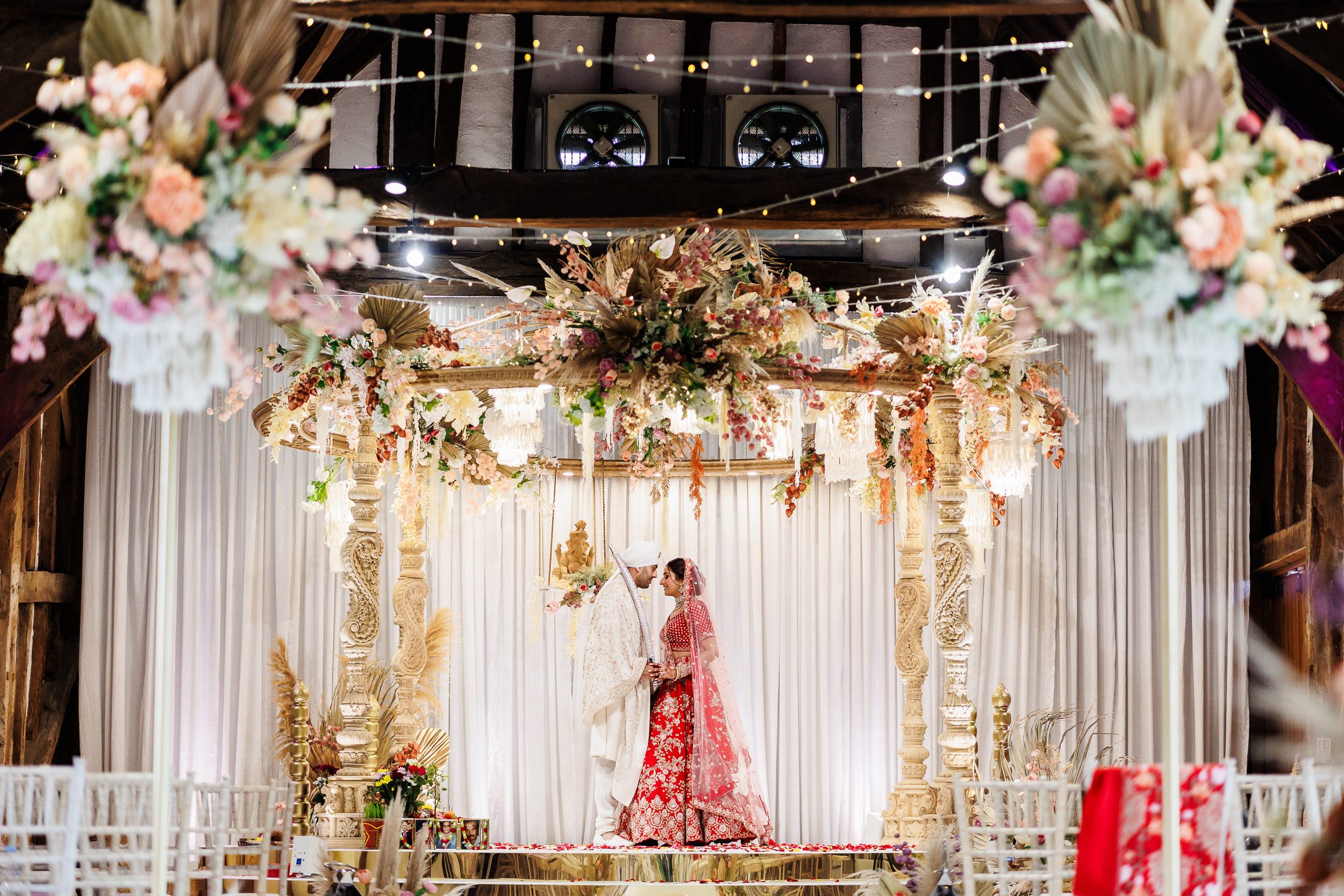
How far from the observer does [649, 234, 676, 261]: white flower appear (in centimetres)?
638

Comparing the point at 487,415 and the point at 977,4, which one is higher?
the point at 977,4

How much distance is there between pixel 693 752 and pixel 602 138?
16.3 feet

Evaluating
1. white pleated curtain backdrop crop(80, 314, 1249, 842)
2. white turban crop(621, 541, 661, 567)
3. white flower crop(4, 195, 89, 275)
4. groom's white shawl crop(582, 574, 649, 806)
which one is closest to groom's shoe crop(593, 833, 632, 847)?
groom's white shawl crop(582, 574, 649, 806)

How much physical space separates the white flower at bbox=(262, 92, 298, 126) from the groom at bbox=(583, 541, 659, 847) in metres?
4.96

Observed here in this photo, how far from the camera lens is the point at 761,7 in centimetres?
605

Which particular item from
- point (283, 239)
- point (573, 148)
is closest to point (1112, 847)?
point (283, 239)

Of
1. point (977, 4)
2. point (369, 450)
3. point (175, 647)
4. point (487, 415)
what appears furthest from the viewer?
point (175, 647)

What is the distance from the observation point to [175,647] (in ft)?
33.8

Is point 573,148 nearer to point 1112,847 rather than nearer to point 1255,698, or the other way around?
point 1255,698

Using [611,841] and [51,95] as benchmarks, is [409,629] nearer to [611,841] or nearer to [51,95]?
[611,841]

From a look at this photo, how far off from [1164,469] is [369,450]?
4.82 meters

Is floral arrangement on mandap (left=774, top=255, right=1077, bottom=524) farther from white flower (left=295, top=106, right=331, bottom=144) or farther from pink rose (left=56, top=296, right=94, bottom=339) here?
pink rose (left=56, top=296, right=94, bottom=339)

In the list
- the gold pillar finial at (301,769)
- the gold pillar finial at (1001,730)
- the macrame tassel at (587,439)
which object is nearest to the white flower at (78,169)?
the macrame tassel at (587,439)

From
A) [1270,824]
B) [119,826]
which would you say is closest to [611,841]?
[119,826]
